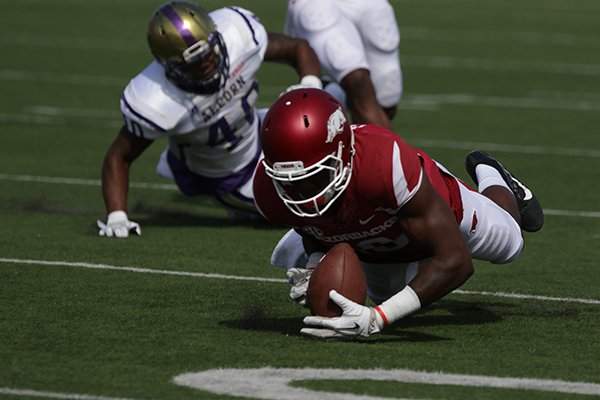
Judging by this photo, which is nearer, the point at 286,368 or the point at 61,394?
the point at 61,394

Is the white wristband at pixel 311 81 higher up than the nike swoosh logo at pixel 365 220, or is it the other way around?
the nike swoosh logo at pixel 365 220

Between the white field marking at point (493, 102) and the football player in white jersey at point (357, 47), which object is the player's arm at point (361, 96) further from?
the white field marking at point (493, 102)

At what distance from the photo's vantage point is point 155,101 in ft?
23.5

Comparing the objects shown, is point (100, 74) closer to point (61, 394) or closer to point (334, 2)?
point (334, 2)

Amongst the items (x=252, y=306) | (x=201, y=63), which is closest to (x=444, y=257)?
(x=252, y=306)

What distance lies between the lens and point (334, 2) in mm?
9156

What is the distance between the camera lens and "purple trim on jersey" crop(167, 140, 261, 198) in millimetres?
7816

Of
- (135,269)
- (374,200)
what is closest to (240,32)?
(135,269)

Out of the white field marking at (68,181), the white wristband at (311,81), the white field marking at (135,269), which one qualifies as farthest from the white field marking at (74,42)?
the white field marking at (135,269)

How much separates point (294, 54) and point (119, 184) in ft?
4.66

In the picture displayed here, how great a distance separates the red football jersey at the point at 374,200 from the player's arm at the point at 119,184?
7.21 ft

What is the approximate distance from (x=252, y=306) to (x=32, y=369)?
135cm

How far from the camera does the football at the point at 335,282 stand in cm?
470

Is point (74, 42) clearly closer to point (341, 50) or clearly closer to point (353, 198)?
point (341, 50)
